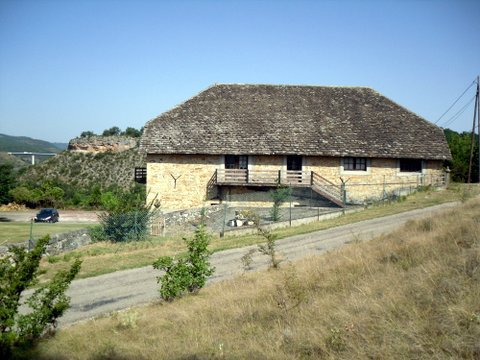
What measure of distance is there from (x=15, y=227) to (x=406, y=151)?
91.3 ft

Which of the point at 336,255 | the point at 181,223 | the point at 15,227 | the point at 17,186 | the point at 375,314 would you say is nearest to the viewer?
the point at 375,314

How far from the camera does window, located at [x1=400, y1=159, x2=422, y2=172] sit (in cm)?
3086

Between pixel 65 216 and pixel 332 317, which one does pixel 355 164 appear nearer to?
pixel 332 317

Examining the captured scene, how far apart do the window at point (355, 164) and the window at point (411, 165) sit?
248cm

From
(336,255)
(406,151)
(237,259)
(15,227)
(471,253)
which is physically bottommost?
(15,227)

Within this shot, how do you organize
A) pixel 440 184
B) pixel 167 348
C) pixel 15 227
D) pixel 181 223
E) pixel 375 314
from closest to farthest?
pixel 375 314, pixel 167 348, pixel 181 223, pixel 440 184, pixel 15 227

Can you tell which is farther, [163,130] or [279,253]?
[163,130]

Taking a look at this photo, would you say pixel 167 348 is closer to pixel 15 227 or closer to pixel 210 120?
pixel 210 120

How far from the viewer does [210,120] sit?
31906 millimetres

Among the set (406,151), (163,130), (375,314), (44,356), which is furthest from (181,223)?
(375,314)

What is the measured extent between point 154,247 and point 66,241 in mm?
5491

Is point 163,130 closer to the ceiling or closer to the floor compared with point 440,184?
closer to the ceiling

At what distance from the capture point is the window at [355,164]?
3078 centimetres

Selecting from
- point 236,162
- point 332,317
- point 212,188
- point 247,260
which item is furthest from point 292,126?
point 332,317
